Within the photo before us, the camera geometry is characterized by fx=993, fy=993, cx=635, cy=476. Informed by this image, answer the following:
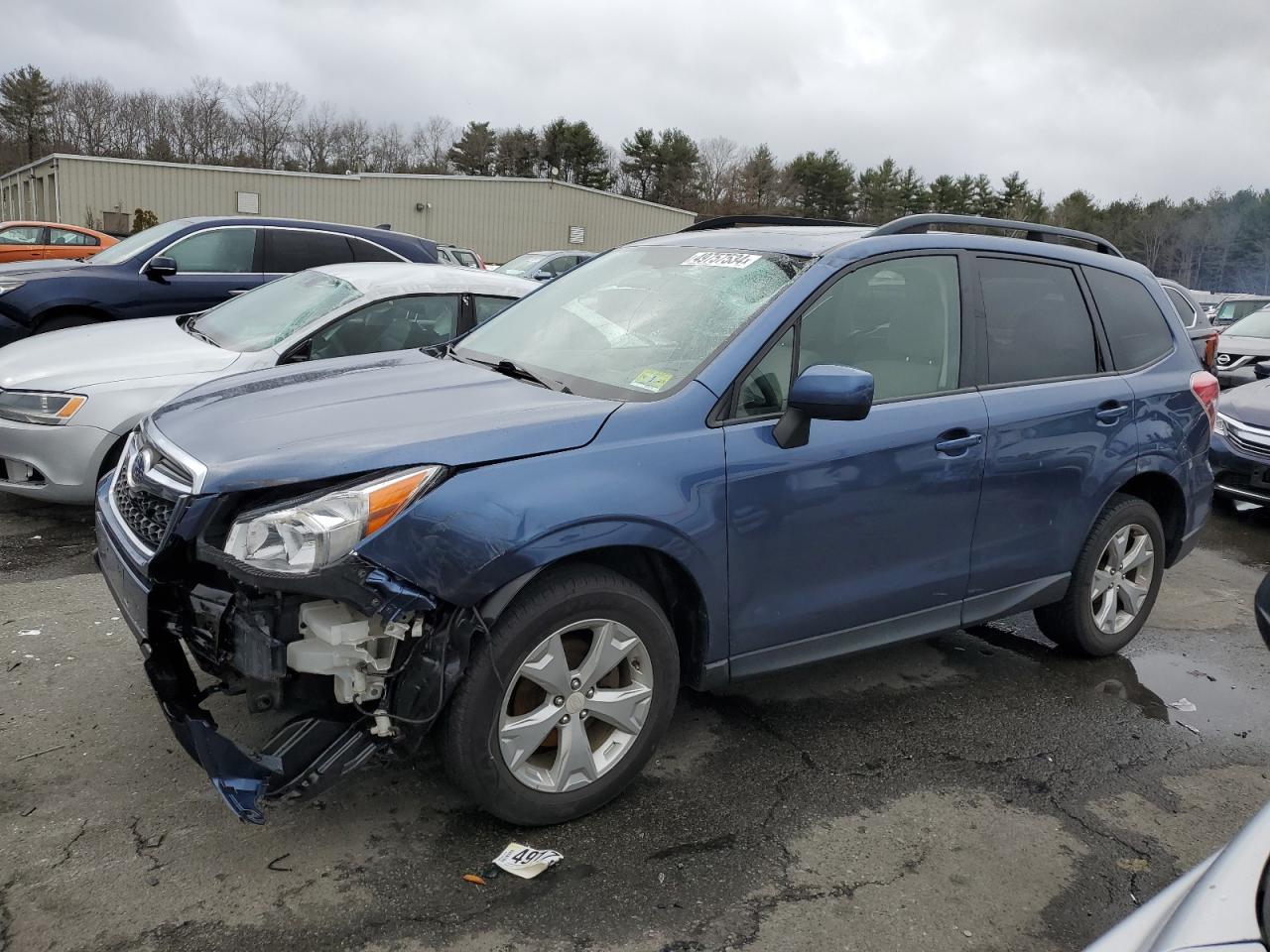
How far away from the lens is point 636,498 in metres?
2.80

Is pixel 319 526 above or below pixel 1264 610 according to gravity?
below

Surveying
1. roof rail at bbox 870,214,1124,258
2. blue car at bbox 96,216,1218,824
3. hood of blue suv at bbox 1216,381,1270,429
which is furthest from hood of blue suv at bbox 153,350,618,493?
hood of blue suv at bbox 1216,381,1270,429

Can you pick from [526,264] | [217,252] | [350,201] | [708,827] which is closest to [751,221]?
[708,827]

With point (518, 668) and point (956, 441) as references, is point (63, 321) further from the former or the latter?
point (956, 441)

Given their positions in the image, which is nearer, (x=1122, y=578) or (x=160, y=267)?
(x=1122, y=578)

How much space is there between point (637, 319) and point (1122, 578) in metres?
2.55

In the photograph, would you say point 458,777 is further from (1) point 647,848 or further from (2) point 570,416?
(2) point 570,416

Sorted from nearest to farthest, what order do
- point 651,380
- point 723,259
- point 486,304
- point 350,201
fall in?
point 651,380 → point 723,259 → point 486,304 → point 350,201

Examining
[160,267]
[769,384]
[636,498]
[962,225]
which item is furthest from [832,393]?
[160,267]

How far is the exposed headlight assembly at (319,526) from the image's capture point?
97.2 inches

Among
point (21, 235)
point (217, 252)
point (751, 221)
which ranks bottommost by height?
point (21, 235)

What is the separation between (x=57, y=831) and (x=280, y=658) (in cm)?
92

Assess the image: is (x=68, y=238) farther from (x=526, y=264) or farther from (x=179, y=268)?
(x=179, y=268)

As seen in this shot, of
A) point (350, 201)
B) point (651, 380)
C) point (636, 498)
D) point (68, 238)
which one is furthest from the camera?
point (350, 201)
